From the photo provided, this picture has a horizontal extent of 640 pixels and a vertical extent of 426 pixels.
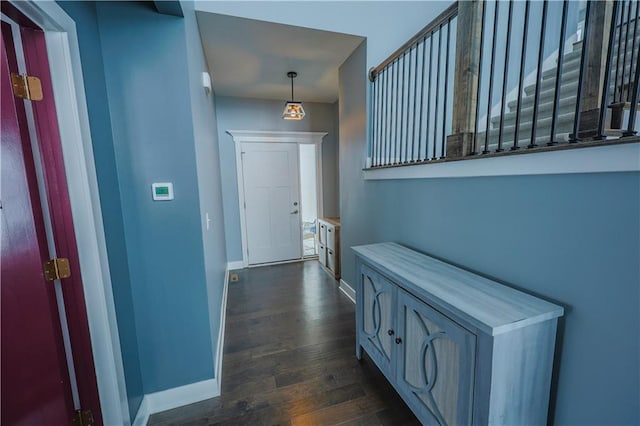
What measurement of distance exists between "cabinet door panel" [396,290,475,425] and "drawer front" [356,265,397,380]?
0.29 ft

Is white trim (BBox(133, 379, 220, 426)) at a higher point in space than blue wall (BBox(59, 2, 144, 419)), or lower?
lower

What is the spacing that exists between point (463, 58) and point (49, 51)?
5.94 feet

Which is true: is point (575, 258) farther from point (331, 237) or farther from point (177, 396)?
point (331, 237)

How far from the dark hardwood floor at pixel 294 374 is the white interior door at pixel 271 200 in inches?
51.5

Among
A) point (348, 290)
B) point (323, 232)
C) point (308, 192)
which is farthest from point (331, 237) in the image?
point (308, 192)

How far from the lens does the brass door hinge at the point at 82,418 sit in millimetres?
1181

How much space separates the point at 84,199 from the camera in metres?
1.11

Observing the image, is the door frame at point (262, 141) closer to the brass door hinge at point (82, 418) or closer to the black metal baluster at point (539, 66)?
the brass door hinge at point (82, 418)

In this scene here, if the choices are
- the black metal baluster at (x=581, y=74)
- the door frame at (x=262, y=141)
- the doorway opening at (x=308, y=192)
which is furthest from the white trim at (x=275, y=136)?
the black metal baluster at (x=581, y=74)

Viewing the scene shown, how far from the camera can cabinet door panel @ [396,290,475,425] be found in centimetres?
102

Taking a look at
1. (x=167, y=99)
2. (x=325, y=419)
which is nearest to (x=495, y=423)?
(x=325, y=419)

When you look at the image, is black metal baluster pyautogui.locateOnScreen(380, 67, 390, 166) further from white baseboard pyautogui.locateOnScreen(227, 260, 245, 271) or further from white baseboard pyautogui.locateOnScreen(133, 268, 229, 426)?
white baseboard pyautogui.locateOnScreen(227, 260, 245, 271)

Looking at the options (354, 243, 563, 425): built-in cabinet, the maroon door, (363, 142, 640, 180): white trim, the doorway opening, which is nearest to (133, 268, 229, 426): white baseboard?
the maroon door

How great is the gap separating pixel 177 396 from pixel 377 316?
1.35 meters
